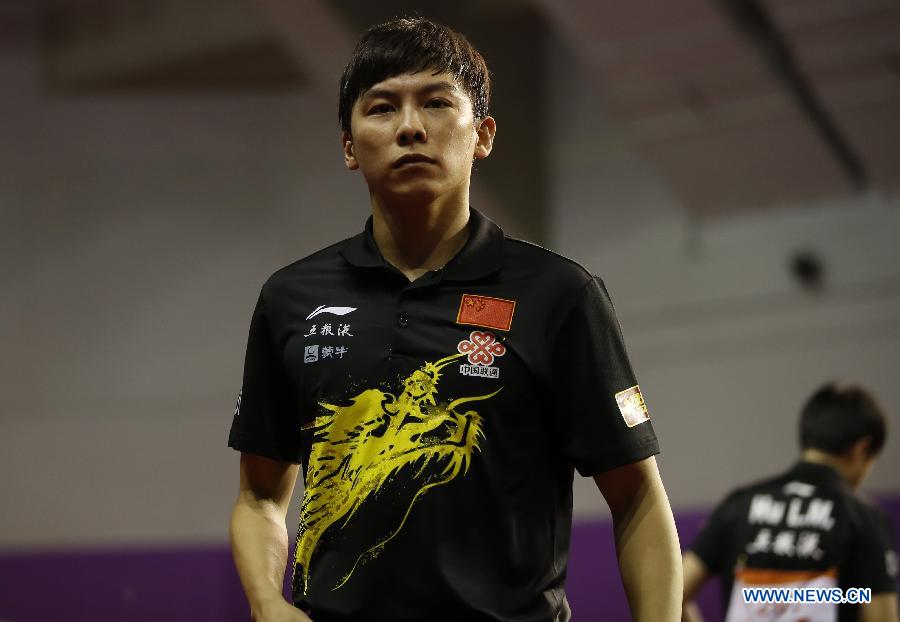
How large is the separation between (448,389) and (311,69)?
5.64 m

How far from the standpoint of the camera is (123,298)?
8094 millimetres

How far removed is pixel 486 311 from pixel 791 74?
519 centimetres

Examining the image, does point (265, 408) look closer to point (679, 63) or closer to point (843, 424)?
point (843, 424)

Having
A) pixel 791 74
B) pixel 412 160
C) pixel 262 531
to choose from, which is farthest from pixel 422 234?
pixel 791 74

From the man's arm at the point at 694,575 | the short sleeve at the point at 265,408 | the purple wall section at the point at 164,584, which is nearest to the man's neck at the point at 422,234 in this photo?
the short sleeve at the point at 265,408

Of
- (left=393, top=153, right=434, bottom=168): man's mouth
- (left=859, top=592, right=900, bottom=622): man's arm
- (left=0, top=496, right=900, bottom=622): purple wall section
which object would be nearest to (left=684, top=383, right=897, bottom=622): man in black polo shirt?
(left=859, top=592, right=900, bottom=622): man's arm

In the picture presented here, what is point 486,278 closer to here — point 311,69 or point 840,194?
point 311,69

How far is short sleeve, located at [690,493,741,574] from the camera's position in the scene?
3.62 metres

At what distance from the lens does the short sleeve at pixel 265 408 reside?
1.62 metres

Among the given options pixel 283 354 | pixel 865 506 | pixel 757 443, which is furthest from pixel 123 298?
pixel 283 354

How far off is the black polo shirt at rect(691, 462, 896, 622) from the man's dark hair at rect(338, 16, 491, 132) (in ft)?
7.18

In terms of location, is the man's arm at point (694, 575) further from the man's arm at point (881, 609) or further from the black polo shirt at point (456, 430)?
the black polo shirt at point (456, 430)

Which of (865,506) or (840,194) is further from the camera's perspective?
(840,194)

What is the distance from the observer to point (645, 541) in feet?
4.83
